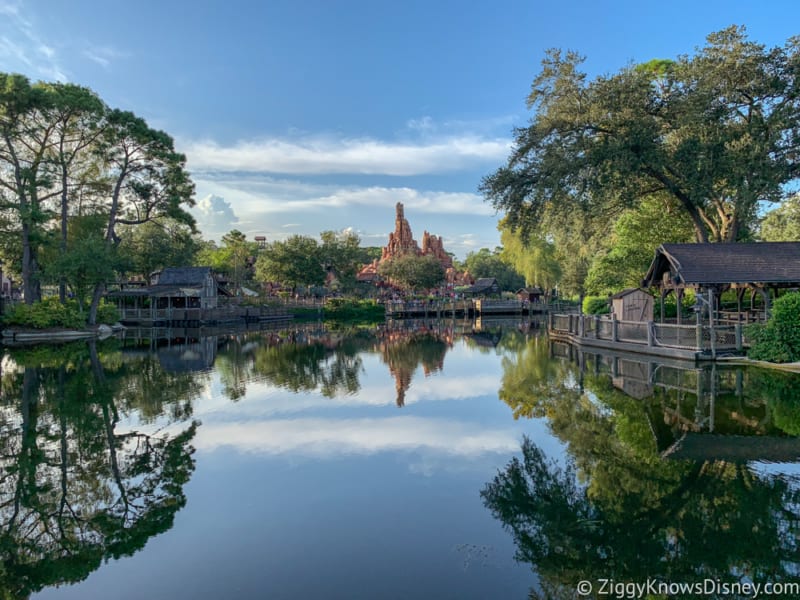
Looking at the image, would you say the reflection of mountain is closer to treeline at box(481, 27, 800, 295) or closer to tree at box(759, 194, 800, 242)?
treeline at box(481, 27, 800, 295)

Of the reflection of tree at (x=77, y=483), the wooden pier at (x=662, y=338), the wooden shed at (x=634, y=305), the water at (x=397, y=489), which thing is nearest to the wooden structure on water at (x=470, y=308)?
the wooden pier at (x=662, y=338)

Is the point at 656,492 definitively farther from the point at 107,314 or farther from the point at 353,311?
the point at 353,311

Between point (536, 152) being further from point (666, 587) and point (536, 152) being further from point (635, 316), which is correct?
point (666, 587)

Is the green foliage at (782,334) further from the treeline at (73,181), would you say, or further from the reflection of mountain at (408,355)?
the treeline at (73,181)

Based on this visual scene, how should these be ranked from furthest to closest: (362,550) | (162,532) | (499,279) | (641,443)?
(499,279)
(641,443)
(162,532)
(362,550)

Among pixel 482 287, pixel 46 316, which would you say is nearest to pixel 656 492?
pixel 46 316

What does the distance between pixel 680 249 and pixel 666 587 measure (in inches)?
746

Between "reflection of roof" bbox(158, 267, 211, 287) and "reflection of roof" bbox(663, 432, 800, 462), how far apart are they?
53.1 meters

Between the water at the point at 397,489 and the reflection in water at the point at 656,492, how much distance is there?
0.03m

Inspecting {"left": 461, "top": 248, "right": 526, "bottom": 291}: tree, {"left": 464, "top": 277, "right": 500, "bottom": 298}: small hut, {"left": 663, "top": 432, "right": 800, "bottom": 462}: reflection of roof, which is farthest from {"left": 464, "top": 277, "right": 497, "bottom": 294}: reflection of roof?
{"left": 663, "top": 432, "right": 800, "bottom": 462}: reflection of roof

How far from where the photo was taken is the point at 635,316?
23.7 meters

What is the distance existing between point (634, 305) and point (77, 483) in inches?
893

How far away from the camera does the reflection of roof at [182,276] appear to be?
181 ft

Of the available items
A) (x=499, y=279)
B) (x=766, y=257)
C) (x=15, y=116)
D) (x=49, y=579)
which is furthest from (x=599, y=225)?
(x=499, y=279)
